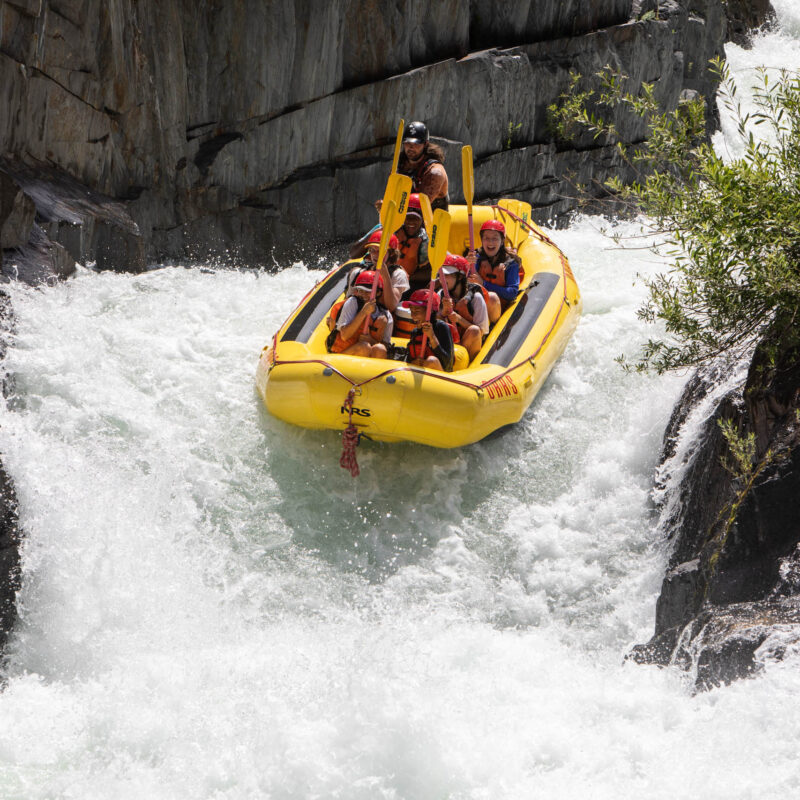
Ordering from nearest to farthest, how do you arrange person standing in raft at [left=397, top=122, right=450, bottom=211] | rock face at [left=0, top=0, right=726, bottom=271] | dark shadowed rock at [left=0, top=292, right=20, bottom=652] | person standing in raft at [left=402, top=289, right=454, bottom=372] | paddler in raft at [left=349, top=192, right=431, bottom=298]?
dark shadowed rock at [left=0, top=292, right=20, bottom=652], person standing in raft at [left=402, top=289, right=454, bottom=372], paddler in raft at [left=349, top=192, right=431, bottom=298], rock face at [left=0, top=0, right=726, bottom=271], person standing in raft at [left=397, top=122, right=450, bottom=211]

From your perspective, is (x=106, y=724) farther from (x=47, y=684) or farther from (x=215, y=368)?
(x=215, y=368)

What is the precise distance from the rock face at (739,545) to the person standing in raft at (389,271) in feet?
6.25

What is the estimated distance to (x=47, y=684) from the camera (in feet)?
13.4

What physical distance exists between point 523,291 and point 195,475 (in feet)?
7.86

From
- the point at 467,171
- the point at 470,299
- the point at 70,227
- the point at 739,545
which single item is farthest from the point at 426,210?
the point at 739,545

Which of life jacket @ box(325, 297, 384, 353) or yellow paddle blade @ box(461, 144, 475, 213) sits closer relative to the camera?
life jacket @ box(325, 297, 384, 353)

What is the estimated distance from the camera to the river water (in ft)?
11.5

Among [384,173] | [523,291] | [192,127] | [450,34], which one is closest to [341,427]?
[523,291]

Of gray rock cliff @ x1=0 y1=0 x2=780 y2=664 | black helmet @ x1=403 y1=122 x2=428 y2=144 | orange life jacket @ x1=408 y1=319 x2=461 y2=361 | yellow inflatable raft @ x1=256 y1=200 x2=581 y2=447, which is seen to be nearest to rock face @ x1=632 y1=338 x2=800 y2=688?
yellow inflatable raft @ x1=256 y1=200 x2=581 y2=447

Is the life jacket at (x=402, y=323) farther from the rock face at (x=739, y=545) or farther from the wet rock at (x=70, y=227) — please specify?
the wet rock at (x=70, y=227)

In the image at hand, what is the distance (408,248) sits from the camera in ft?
20.1

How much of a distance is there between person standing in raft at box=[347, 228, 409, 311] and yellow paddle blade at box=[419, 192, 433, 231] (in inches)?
8.9

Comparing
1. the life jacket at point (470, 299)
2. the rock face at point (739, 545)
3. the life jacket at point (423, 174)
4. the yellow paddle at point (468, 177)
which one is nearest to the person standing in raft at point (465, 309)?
the life jacket at point (470, 299)

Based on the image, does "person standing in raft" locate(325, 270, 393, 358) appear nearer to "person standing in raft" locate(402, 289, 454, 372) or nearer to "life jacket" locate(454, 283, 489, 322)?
"person standing in raft" locate(402, 289, 454, 372)
